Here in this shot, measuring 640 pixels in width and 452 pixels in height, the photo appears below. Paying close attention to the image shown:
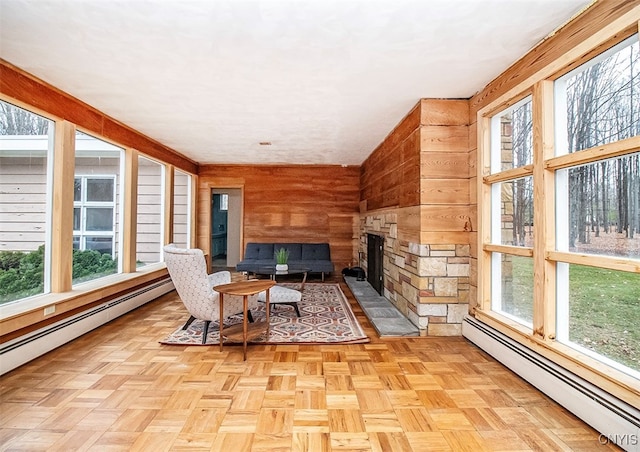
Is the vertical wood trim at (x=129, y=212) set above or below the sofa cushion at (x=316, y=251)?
above

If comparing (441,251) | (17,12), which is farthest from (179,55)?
(441,251)

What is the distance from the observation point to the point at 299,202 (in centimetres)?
651

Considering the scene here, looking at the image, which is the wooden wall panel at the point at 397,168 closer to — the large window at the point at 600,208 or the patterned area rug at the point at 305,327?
the large window at the point at 600,208

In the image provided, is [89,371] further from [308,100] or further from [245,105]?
[308,100]

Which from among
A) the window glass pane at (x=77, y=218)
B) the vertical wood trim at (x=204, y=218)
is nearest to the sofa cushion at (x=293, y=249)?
the vertical wood trim at (x=204, y=218)

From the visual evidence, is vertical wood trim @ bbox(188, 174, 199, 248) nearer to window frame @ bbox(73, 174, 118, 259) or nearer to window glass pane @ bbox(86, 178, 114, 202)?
window frame @ bbox(73, 174, 118, 259)

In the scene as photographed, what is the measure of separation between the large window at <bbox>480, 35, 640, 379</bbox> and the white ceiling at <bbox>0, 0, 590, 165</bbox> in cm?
45

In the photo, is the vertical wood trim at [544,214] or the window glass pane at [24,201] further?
the window glass pane at [24,201]

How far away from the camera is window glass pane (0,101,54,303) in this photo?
2484 mm

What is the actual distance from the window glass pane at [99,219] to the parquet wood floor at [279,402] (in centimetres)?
133

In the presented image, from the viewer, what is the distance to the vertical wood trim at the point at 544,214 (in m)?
2.06

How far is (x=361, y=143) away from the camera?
471 cm

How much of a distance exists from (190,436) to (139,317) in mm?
2513

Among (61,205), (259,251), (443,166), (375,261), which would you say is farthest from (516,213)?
(259,251)
